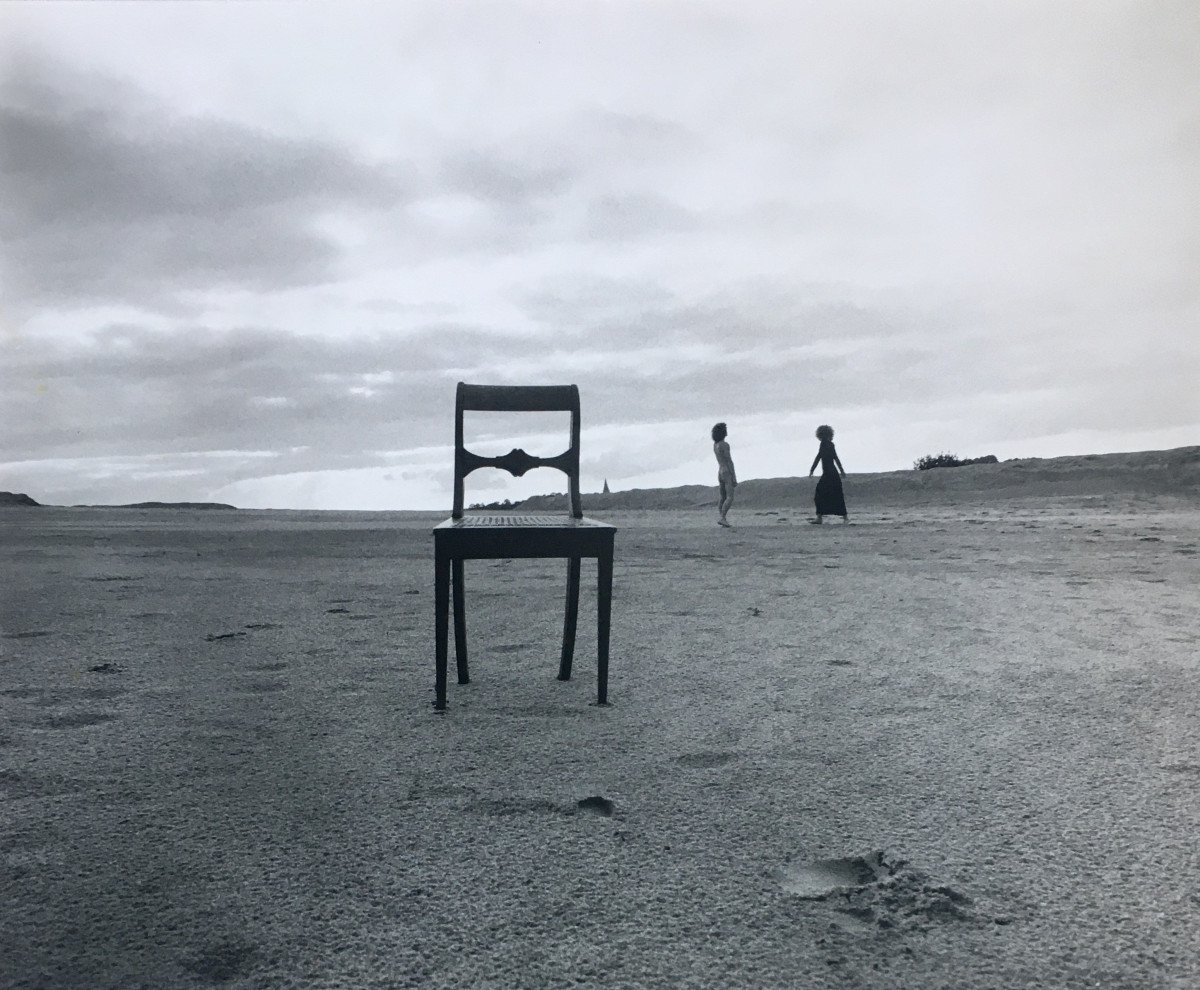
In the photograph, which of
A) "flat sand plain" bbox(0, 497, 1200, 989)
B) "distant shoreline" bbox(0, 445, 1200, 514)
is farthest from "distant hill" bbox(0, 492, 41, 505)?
"flat sand plain" bbox(0, 497, 1200, 989)

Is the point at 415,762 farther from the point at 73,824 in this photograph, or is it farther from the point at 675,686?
the point at 675,686

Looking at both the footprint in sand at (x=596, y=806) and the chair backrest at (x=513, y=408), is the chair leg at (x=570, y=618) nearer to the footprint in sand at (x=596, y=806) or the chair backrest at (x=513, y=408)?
the chair backrest at (x=513, y=408)

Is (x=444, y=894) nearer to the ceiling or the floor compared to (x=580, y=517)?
nearer to the floor

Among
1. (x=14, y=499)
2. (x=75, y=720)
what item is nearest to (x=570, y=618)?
(x=75, y=720)

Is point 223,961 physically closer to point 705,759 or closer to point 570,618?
point 705,759

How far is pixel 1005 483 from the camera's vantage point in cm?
1872

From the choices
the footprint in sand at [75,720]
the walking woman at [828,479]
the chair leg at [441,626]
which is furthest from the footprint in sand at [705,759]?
the walking woman at [828,479]

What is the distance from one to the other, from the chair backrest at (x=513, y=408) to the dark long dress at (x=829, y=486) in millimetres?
10038

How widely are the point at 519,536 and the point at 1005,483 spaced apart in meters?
17.8

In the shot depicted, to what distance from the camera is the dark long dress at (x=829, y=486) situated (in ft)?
43.6

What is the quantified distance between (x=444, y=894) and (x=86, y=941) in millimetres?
575

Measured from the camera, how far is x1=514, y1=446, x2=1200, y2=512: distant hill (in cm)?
1705

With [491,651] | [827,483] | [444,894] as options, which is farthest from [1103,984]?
[827,483]

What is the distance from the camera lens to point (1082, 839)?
188cm
